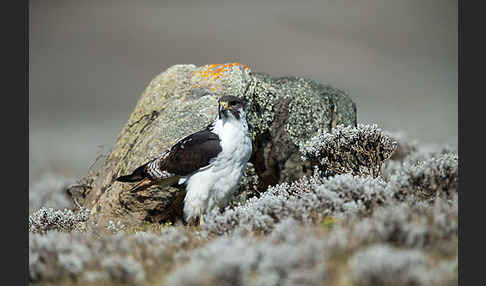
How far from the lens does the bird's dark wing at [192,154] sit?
6.39 metres

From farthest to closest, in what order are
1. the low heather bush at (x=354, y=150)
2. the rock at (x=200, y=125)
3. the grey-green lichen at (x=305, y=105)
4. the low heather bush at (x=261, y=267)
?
the grey-green lichen at (x=305, y=105), the low heather bush at (x=354, y=150), the rock at (x=200, y=125), the low heather bush at (x=261, y=267)

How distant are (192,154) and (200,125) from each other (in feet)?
4.37

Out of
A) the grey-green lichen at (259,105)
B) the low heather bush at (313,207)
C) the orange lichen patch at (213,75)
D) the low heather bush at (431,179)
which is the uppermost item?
the orange lichen patch at (213,75)

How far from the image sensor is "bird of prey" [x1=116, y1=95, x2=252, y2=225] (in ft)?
20.9

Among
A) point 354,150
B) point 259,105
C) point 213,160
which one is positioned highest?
point 259,105

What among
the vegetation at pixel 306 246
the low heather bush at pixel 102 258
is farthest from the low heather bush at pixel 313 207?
the low heather bush at pixel 102 258

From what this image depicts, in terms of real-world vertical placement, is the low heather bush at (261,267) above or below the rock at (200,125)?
below

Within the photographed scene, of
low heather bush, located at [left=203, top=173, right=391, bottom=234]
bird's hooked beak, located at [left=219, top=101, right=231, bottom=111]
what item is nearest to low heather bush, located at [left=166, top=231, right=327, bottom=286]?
low heather bush, located at [left=203, top=173, right=391, bottom=234]

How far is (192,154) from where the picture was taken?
6.48 meters

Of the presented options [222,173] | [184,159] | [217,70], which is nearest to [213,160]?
[222,173]

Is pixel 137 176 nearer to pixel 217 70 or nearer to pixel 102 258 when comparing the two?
pixel 102 258

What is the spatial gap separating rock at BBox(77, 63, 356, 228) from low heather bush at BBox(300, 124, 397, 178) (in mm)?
940

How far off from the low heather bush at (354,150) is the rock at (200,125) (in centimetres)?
94

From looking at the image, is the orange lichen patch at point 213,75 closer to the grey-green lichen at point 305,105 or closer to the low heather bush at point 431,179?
the grey-green lichen at point 305,105
